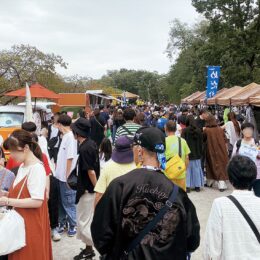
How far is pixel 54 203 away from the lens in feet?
19.7

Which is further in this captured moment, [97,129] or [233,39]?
[233,39]

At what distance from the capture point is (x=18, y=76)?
23.3m

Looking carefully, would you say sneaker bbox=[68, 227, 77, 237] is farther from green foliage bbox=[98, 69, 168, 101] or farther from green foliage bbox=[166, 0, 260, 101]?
green foliage bbox=[98, 69, 168, 101]

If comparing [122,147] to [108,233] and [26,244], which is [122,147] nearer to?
[26,244]

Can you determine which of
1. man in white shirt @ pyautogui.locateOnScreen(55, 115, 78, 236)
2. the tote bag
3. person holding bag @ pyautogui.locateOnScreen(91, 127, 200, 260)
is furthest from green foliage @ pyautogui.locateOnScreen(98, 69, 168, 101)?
person holding bag @ pyautogui.locateOnScreen(91, 127, 200, 260)

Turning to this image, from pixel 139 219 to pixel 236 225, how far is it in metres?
0.82

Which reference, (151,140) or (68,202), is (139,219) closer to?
(151,140)

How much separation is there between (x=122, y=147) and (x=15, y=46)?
22985 millimetres

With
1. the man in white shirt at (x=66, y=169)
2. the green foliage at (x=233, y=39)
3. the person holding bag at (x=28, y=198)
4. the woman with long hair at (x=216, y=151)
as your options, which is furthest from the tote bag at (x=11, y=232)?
the green foliage at (x=233, y=39)

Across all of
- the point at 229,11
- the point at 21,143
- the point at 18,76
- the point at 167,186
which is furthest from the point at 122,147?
the point at 229,11

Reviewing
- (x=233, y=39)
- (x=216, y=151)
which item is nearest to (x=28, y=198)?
(x=216, y=151)

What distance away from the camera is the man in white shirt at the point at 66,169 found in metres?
5.72

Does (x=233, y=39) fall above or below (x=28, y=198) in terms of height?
above

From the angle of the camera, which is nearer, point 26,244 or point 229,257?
point 229,257
